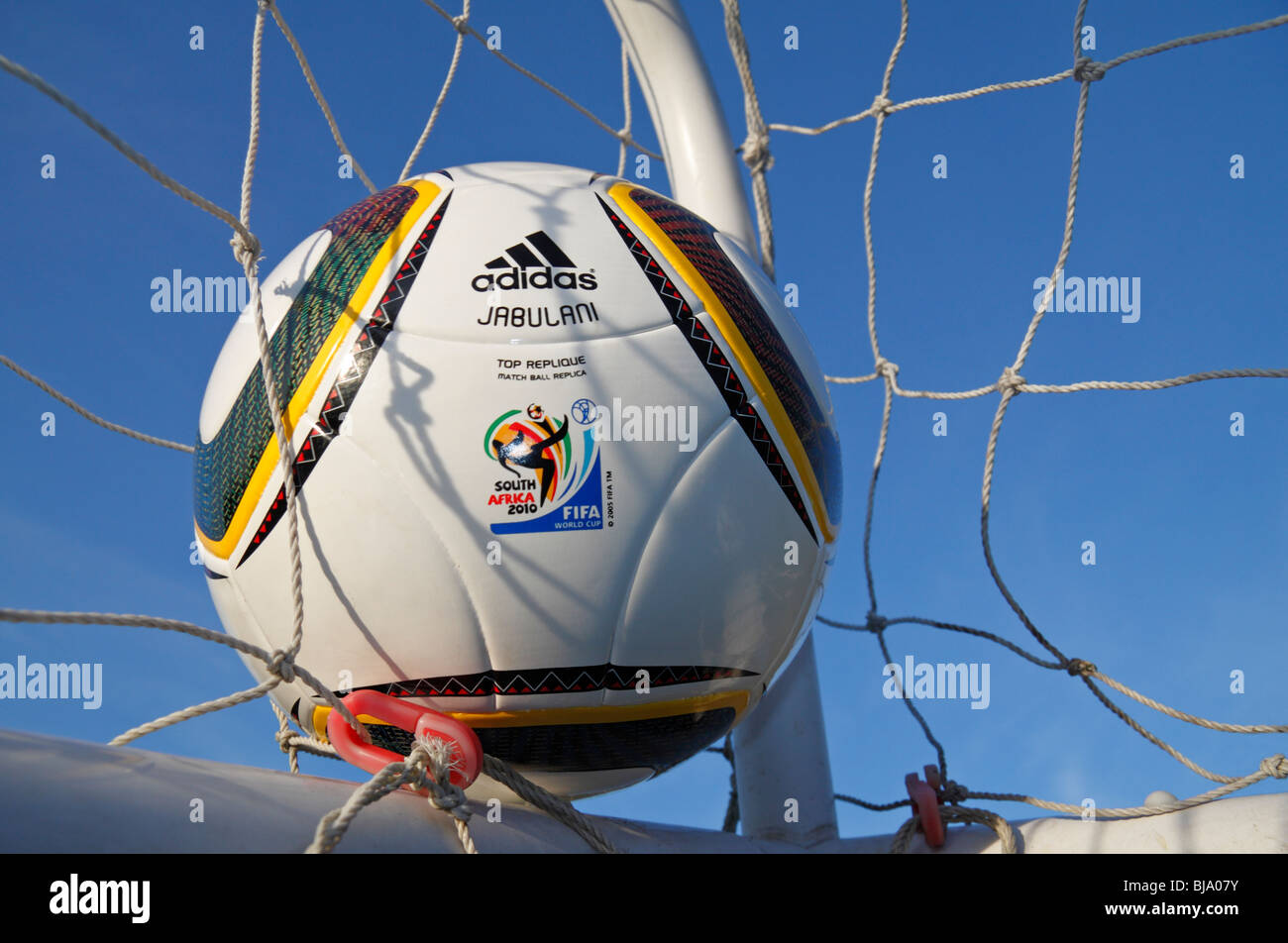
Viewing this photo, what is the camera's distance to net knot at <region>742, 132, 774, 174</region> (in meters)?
2.96

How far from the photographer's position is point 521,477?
4.72ft

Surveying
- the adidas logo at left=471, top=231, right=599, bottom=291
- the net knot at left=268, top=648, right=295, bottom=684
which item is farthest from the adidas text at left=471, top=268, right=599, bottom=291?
the net knot at left=268, top=648, right=295, bottom=684

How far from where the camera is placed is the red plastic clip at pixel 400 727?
146 cm

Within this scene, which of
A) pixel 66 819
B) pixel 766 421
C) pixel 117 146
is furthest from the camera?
pixel 766 421

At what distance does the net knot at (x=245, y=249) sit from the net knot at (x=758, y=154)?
1.69m

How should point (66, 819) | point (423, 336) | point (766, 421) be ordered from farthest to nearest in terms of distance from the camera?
1. point (766, 421)
2. point (423, 336)
3. point (66, 819)

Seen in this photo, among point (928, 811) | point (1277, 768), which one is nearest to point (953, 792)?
point (928, 811)

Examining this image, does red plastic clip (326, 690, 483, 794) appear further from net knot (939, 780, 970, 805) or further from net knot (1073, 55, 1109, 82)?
net knot (1073, 55, 1109, 82)

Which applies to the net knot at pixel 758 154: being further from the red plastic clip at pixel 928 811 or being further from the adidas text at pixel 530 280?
the red plastic clip at pixel 928 811

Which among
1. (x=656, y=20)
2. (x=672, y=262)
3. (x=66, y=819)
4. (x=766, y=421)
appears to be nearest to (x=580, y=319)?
(x=672, y=262)

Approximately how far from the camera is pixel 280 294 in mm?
1687

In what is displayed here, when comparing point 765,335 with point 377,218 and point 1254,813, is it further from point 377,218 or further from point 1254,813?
point 1254,813

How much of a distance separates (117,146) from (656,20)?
1884 millimetres

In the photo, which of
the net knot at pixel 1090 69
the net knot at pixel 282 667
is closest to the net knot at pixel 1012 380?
the net knot at pixel 1090 69
